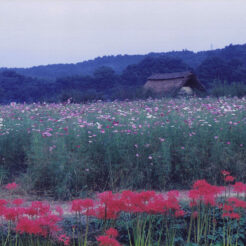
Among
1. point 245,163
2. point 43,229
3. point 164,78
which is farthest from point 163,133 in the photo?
point 164,78

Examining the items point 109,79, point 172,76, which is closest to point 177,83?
point 172,76

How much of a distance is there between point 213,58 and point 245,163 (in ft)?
88.8

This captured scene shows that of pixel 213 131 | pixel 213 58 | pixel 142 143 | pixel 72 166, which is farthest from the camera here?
pixel 213 58

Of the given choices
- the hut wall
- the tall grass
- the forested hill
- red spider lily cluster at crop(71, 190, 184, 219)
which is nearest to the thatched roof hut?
the hut wall

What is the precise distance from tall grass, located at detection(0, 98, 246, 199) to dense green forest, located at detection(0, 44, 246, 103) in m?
12.5

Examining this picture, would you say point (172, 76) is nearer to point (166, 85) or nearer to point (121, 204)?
point (166, 85)

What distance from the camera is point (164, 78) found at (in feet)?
98.2

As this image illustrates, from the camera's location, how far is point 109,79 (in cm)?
3253

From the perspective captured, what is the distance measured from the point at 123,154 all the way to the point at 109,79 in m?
26.5

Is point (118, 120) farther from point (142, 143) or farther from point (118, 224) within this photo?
point (118, 224)

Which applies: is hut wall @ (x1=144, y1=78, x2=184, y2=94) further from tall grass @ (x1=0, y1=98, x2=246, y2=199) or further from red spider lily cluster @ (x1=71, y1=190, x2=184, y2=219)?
red spider lily cluster @ (x1=71, y1=190, x2=184, y2=219)

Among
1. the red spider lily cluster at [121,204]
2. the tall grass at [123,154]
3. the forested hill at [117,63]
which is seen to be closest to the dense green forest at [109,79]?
the forested hill at [117,63]

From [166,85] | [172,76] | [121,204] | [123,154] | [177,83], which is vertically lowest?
[123,154]

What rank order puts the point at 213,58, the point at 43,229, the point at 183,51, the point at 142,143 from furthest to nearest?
the point at 183,51 → the point at 213,58 → the point at 142,143 → the point at 43,229
